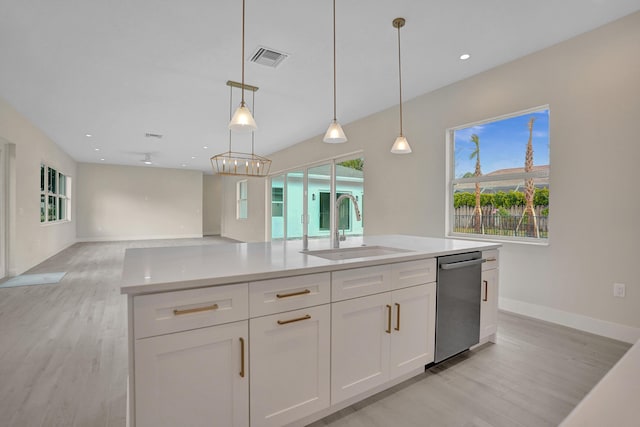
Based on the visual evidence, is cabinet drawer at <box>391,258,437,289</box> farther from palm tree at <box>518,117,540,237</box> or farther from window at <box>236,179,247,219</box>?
window at <box>236,179,247,219</box>

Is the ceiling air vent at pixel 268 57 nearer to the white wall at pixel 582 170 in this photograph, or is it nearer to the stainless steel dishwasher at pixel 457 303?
the white wall at pixel 582 170

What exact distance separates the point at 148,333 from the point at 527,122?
392 centimetres

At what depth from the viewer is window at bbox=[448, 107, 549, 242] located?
3273 mm

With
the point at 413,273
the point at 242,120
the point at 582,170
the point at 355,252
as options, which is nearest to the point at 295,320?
the point at 413,273

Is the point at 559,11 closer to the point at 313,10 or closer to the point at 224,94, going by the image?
the point at 313,10

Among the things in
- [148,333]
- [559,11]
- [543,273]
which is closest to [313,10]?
[559,11]

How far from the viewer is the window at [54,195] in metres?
6.54

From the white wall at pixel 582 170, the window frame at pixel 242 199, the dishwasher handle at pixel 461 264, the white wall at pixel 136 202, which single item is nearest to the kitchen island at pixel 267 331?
the dishwasher handle at pixel 461 264

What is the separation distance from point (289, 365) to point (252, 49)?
2.87m

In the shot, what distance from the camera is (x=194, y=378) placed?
126 cm

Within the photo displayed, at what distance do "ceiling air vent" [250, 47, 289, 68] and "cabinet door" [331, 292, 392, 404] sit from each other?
2.60 meters

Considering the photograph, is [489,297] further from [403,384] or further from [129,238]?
[129,238]

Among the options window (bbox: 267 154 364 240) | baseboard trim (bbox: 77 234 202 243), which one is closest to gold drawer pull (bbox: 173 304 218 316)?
window (bbox: 267 154 364 240)

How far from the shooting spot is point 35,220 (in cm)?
586
